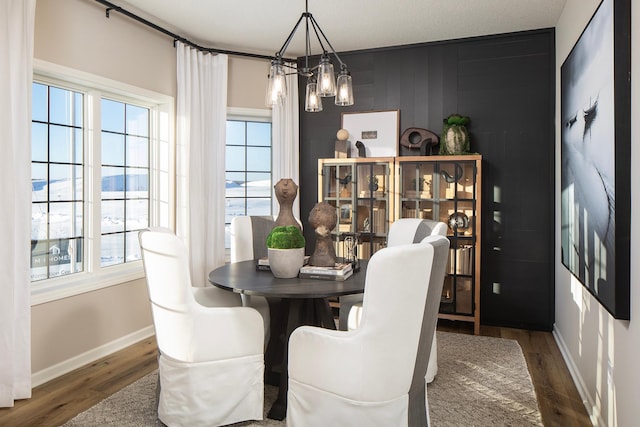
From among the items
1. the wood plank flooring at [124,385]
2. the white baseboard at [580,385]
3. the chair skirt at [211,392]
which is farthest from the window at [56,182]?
the white baseboard at [580,385]

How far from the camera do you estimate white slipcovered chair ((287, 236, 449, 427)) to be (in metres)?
1.92

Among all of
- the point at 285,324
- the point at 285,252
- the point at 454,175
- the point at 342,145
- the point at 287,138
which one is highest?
the point at 287,138

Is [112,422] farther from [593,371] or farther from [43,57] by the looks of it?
[593,371]

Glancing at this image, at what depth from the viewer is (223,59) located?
4547 mm

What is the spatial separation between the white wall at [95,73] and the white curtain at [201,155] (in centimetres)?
17

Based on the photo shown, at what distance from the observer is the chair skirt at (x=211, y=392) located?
2355 millimetres

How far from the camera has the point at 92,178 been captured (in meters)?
3.61

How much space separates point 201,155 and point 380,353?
9.71 ft

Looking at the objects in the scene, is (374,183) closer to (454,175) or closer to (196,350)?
(454,175)

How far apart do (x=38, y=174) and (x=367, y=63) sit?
3.04 meters

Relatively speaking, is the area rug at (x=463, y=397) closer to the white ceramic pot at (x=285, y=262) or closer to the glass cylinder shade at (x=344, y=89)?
the white ceramic pot at (x=285, y=262)

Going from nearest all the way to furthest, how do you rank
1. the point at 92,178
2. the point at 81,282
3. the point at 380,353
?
the point at 380,353 → the point at 81,282 → the point at 92,178

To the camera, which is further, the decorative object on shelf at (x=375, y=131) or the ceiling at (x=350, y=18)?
the decorative object on shelf at (x=375, y=131)

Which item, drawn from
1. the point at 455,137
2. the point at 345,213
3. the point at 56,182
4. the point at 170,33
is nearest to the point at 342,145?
the point at 345,213
